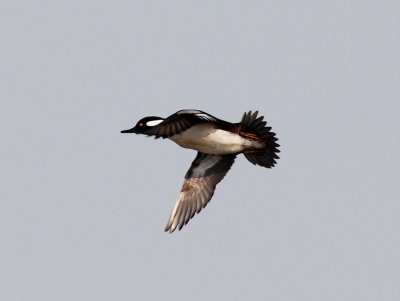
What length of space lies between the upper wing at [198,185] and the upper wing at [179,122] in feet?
3.16

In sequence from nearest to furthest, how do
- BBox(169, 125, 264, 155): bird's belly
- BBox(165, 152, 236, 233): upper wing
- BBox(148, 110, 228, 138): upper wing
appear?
1. BBox(148, 110, 228, 138): upper wing
2. BBox(169, 125, 264, 155): bird's belly
3. BBox(165, 152, 236, 233): upper wing

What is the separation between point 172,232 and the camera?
459 inches

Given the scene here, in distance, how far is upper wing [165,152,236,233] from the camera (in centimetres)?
1175

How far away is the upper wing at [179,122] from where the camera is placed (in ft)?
32.3

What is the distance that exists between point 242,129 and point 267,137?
1.14ft

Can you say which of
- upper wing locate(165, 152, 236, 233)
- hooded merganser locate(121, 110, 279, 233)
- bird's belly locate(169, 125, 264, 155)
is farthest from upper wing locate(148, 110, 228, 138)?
upper wing locate(165, 152, 236, 233)

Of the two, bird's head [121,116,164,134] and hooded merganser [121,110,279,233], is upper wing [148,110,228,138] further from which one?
bird's head [121,116,164,134]

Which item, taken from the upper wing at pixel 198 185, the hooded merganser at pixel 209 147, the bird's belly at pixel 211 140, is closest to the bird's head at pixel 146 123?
the hooded merganser at pixel 209 147

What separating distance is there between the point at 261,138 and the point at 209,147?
2.31ft

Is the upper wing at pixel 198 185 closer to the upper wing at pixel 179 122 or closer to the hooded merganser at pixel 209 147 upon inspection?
the hooded merganser at pixel 209 147

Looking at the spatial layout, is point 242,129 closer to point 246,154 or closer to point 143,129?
point 246,154

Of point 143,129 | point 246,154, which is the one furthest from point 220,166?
point 143,129

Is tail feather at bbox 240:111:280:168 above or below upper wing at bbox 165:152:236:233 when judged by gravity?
above

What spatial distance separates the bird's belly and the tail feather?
5.3 inches
